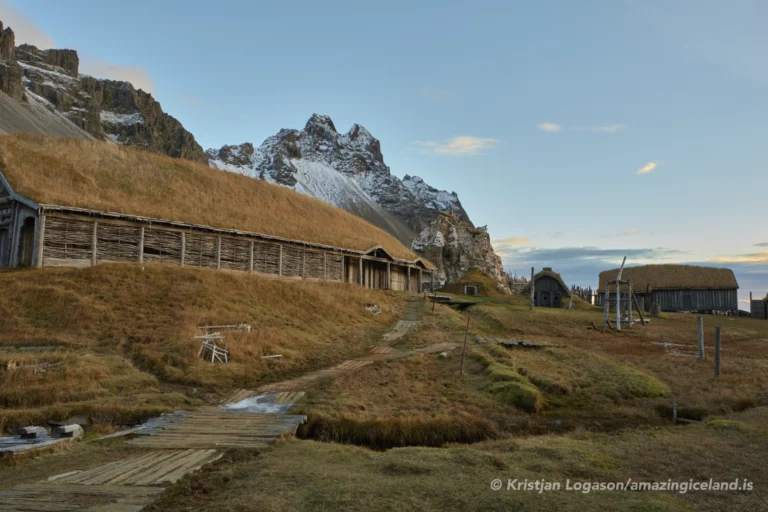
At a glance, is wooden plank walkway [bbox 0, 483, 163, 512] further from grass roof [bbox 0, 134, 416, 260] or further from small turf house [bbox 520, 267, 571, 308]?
small turf house [bbox 520, 267, 571, 308]

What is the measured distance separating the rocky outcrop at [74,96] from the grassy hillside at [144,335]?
138 metres

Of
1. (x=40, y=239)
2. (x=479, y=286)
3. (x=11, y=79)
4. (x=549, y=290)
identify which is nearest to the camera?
(x=40, y=239)

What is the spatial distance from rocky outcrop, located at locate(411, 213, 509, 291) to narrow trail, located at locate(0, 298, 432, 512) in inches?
2398

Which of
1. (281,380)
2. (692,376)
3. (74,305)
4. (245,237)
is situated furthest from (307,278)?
(692,376)

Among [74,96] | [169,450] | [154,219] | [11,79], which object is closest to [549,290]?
[154,219]

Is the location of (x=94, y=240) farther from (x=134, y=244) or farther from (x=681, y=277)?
(x=681, y=277)

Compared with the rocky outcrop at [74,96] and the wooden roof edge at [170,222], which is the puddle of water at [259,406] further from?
the rocky outcrop at [74,96]

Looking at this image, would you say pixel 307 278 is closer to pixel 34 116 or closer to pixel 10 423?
pixel 10 423

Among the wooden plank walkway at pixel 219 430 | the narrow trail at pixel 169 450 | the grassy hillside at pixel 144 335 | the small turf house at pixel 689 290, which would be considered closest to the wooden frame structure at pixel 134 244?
the grassy hillside at pixel 144 335

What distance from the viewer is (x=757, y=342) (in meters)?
32.1

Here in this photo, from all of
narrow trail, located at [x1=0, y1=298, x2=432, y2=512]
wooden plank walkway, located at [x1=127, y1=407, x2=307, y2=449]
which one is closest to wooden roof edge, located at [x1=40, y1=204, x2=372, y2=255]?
narrow trail, located at [x1=0, y1=298, x2=432, y2=512]

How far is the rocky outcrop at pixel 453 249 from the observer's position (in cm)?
7769

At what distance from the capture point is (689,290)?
6009 centimetres

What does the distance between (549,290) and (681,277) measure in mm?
18540
